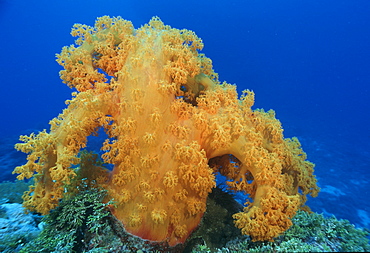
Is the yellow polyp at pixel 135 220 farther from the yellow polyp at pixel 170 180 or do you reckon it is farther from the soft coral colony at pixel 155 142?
the yellow polyp at pixel 170 180

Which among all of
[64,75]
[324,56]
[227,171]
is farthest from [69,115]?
[324,56]

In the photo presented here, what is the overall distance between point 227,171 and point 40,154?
4028 mm

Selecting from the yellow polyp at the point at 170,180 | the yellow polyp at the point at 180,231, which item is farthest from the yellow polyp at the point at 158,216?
the yellow polyp at the point at 170,180

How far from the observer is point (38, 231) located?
399 cm

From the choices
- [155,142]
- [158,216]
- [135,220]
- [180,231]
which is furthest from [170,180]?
[180,231]

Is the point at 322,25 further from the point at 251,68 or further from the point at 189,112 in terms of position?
the point at 189,112

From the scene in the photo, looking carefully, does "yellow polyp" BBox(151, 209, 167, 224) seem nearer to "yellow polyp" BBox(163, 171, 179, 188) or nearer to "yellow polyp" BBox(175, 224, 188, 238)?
"yellow polyp" BBox(175, 224, 188, 238)

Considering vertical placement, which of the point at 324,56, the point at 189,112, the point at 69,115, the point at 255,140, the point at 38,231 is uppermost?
the point at 324,56

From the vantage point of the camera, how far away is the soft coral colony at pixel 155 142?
376 centimetres

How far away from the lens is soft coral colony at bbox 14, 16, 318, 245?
12.3 ft

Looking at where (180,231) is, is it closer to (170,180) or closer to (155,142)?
(170,180)

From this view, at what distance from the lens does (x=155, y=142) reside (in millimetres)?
4156

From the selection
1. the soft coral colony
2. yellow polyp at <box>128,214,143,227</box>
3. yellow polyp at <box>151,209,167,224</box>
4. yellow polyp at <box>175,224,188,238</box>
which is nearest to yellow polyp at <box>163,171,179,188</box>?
the soft coral colony

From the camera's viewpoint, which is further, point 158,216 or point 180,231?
point 180,231
